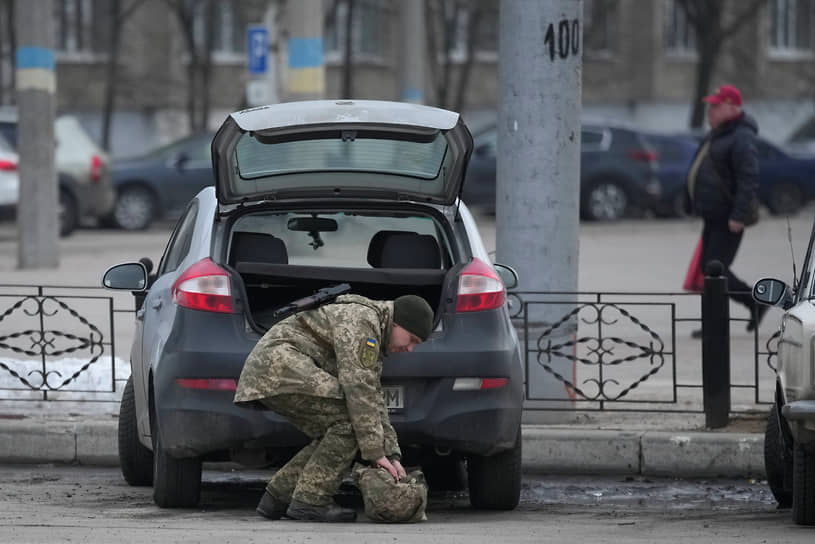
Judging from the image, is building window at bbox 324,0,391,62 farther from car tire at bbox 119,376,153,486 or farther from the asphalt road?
car tire at bbox 119,376,153,486

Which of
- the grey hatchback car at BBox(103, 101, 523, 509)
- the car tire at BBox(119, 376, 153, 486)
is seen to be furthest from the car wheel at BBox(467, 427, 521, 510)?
the car tire at BBox(119, 376, 153, 486)

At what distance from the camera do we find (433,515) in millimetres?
7031

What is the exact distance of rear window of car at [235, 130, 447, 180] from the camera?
7148 mm

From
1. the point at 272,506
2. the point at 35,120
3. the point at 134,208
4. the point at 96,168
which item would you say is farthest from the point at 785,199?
the point at 272,506

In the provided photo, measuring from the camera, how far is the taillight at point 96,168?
23.4 metres

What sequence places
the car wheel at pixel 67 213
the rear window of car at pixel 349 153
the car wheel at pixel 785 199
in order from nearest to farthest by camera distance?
the rear window of car at pixel 349 153, the car wheel at pixel 67 213, the car wheel at pixel 785 199

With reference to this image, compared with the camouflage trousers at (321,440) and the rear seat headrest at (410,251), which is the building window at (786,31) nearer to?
the rear seat headrest at (410,251)

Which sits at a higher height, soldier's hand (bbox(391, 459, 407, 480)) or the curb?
soldier's hand (bbox(391, 459, 407, 480))

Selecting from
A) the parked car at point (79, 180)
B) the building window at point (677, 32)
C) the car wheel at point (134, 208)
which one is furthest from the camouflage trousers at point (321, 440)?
the building window at point (677, 32)

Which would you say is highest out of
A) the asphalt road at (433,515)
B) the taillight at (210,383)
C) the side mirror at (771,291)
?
the side mirror at (771,291)

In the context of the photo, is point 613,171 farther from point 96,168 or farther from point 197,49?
point 197,49

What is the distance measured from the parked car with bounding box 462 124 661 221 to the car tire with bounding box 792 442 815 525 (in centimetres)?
2019

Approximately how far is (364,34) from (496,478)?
1576 inches

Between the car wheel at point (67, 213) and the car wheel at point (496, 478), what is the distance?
17.0 metres
